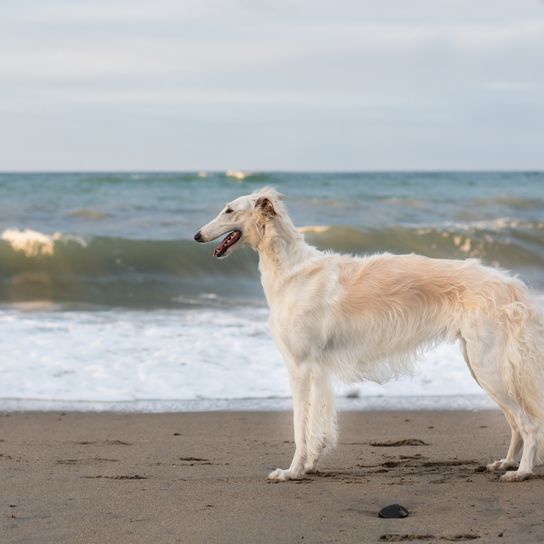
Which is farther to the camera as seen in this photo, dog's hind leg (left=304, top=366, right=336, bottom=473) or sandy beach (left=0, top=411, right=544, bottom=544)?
dog's hind leg (left=304, top=366, right=336, bottom=473)

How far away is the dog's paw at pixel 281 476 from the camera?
18.5 ft

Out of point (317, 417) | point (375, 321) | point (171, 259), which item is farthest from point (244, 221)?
point (171, 259)

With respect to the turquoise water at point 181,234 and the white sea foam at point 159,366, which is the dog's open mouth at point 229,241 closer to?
the white sea foam at point 159,366

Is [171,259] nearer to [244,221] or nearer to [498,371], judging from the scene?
[244,221]

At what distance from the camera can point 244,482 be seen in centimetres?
550

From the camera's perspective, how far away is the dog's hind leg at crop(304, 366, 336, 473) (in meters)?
5.80

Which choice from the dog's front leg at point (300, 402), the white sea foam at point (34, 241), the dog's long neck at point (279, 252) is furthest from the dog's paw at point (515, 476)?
the white sea foam at point (34, 241)

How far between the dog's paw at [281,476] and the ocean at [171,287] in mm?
2570

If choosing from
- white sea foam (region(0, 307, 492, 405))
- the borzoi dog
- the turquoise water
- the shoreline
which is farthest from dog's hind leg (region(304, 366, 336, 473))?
the turquoise water

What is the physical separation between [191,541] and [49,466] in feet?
6.45

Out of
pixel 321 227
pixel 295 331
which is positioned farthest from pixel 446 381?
pixel 321 227

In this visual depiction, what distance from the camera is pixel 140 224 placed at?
2541 centimetres

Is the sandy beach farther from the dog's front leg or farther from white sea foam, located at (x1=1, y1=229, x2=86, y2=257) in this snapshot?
white sea foam, located at (x1=1, y1=229, x2=86, y2=257)

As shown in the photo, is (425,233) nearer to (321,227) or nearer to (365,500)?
(321,227)
